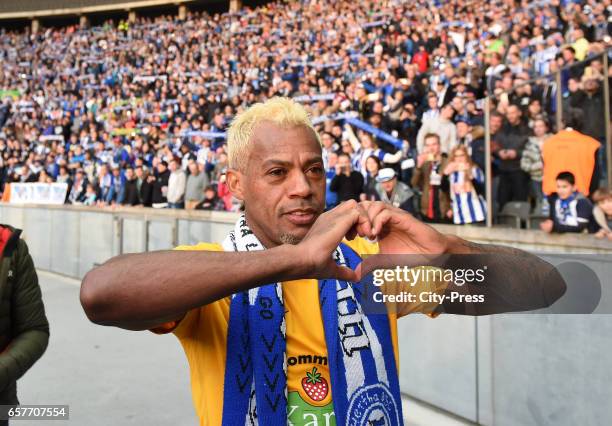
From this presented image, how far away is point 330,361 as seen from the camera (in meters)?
1.32

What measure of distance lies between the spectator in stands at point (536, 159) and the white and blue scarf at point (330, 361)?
4.15 metres

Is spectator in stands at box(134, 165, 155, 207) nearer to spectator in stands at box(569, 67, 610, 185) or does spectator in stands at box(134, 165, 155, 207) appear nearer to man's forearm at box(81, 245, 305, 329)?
spectator in stands at box(569, 67, 610, 185)

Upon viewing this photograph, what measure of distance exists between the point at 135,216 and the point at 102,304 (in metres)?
8.19

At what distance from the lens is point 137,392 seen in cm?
441

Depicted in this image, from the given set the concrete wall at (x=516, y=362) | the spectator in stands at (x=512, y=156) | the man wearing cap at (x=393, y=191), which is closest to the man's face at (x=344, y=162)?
the man wearing cap at (x=393, y=191)

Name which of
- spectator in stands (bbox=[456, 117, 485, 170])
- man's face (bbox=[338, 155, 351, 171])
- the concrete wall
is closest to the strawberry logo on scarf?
the concrete wall

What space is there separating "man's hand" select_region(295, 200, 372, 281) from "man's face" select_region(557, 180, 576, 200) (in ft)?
12.7

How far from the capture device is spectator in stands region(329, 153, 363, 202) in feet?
22.3

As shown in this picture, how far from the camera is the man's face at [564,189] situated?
14.5ft

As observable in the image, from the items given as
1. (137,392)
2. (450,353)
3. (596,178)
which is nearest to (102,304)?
(450,353)

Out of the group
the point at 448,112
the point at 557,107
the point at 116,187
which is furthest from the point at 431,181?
the point at 116,187

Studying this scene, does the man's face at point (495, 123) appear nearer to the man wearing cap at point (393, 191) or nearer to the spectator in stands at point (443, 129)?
the spectator in stands at point (443, 129)

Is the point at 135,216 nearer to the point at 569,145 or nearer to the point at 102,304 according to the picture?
the point at 569,145

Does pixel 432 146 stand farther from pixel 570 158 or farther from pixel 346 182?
Answer: pixel 570 158
